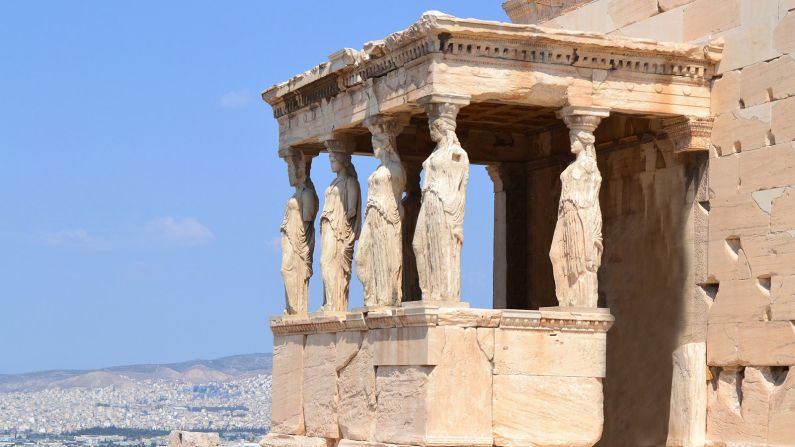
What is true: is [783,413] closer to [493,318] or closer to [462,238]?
[493,318]

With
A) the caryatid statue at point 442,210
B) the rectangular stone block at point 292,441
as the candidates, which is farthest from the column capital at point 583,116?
the rectangular stone block at point 292,441

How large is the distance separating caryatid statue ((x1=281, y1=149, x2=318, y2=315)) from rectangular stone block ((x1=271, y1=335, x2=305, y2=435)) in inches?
15.8

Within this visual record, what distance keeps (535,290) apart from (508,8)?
128 inches

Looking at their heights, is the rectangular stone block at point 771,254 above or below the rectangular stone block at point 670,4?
below

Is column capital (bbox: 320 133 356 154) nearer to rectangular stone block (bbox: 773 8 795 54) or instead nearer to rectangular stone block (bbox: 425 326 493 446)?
rectangular stone block (bbox: 425 326 493 446)

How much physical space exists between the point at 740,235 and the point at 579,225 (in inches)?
56.0

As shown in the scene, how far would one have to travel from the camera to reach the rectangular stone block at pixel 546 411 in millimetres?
15188

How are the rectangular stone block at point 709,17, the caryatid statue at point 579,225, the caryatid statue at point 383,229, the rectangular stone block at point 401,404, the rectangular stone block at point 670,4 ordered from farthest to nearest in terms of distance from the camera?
1. the rectangular stone block at point 670,4
2. the caryatid statue at point 383,229
3. the rectangular stone block at point 709,17
4. the caryatid statue at point 579,225
5. the rectangular stone block at point 401,404

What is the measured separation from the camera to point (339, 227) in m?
17.4

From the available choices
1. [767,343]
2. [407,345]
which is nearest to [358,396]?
[407,345]

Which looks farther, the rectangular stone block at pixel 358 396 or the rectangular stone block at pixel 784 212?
the rectangular stone block at pixel 358 396

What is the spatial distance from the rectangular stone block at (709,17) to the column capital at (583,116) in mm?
1294

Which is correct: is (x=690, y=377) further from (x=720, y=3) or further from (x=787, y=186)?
(x=720, y=3)

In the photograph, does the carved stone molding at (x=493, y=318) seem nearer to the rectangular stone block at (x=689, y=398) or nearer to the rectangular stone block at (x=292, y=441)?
the rectangular stone block at (x=689, y=398)
